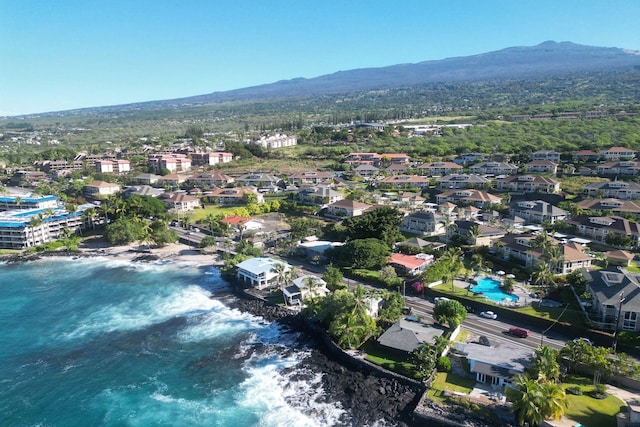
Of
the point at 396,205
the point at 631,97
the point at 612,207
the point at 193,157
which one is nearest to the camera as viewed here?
the point at 612,207

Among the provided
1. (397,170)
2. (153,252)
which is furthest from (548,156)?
(153,252)

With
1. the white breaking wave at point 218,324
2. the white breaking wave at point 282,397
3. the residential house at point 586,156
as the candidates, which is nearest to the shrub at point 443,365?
the white breaking wave at point 282,397

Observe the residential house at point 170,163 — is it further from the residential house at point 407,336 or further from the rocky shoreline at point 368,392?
the residential house at point 407,336

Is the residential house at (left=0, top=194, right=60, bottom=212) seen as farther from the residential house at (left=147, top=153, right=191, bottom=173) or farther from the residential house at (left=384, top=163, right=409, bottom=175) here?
the residential house at (left=384, top=163, right=409, bottom=175)

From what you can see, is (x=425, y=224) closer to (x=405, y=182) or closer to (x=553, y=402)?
(x=405, y=182)

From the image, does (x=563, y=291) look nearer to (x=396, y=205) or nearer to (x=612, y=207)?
(x=612, y=207)

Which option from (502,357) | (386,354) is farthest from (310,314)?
(502,357)
